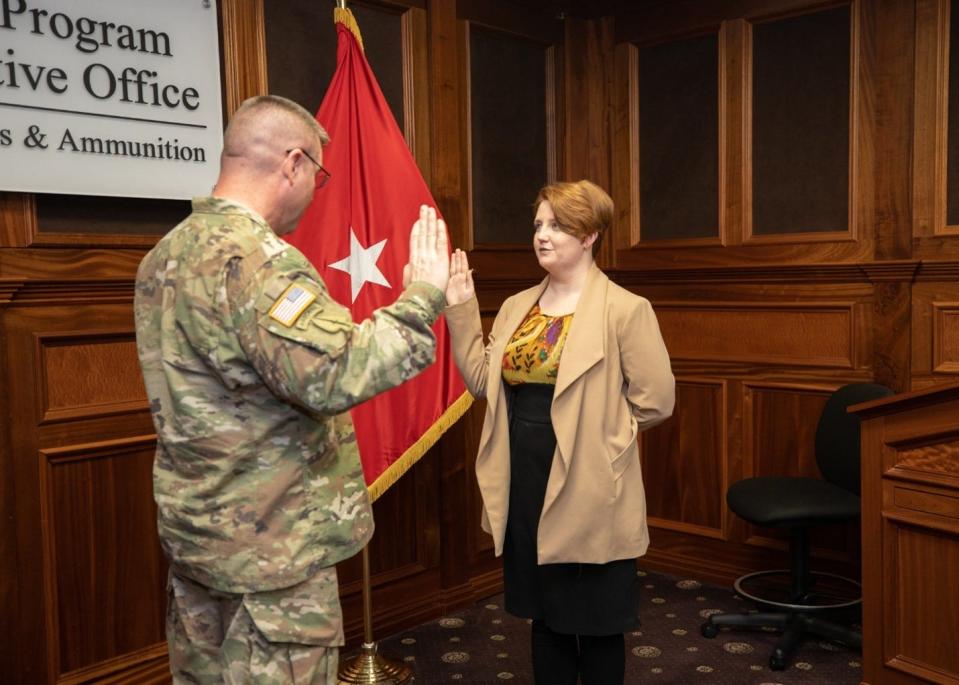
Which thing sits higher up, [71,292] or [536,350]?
[71,292]

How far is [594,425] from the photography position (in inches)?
96.3

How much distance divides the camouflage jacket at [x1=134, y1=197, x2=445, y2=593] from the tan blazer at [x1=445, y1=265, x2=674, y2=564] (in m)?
0.84

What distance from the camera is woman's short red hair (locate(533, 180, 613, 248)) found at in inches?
101

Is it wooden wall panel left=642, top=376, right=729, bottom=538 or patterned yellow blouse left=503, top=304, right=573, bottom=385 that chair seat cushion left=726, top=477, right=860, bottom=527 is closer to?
wooden wall panel left=642, top=376, right=729, bottom=538

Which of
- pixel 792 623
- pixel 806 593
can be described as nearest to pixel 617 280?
pixel 806 593

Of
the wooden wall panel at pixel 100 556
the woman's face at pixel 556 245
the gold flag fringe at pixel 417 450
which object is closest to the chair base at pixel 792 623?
the gold flag fringe at pixel 417 450

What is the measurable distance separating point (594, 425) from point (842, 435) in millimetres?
1442

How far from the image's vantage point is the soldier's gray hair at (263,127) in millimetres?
1686

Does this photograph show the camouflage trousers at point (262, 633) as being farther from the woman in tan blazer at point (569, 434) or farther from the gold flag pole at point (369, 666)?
the gold flag pole at point (369, 666)

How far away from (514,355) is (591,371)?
0.24m

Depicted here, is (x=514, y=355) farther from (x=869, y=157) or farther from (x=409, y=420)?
(x=869, y=157)

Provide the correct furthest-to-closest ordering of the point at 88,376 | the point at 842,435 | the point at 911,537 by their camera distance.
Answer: the point at 842,435
the point at 88,376
the point at 911,537

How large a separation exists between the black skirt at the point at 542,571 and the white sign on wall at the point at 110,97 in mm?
1279

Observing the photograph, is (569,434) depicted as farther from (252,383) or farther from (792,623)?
(792,623)
